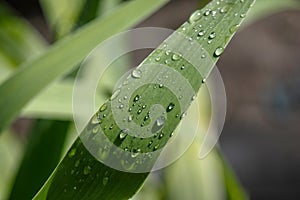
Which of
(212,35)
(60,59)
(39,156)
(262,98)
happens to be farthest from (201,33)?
(262,98)

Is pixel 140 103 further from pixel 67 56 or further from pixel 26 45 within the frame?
pixel 26 45

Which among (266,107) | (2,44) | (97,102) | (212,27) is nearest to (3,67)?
(2,44)

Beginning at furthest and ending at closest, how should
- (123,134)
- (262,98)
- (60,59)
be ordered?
1. (262,98)
2. (60,59)
3. (123,134)

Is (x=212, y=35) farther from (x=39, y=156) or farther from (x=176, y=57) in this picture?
(x=39, y=156)

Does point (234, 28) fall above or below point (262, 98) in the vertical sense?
above

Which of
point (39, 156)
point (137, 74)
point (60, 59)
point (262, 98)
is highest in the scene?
point (137, 74)

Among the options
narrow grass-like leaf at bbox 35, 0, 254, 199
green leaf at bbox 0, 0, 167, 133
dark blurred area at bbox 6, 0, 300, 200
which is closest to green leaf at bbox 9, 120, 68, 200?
green leaf at bbox 0, 0, 167, 133

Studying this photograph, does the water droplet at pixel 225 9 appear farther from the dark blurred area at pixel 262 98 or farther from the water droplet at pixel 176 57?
the dark blurred area at pixel 262 98
